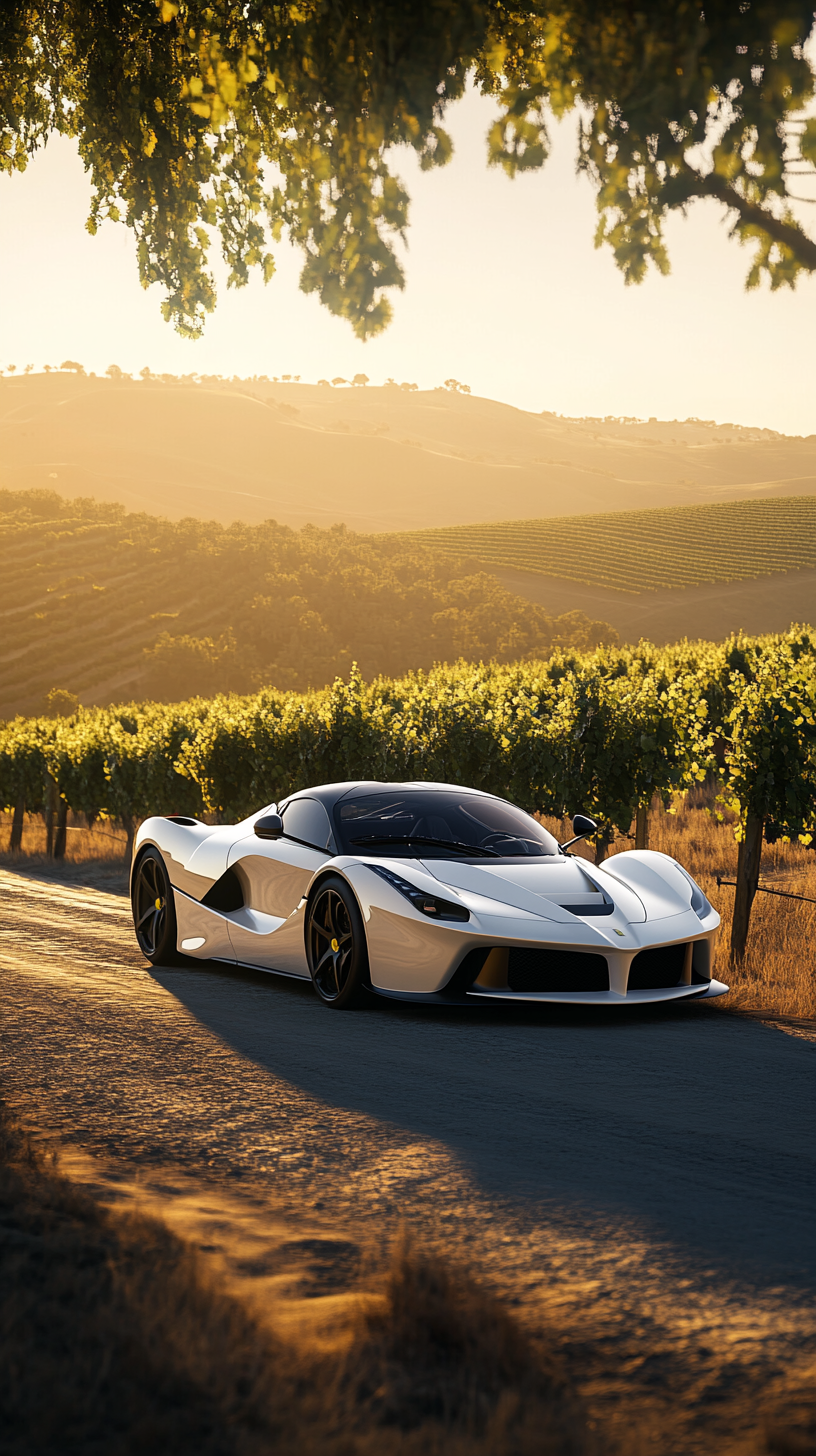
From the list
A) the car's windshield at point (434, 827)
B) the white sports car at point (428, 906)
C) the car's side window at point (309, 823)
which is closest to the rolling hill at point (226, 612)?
the white sports car at point (428, 906)

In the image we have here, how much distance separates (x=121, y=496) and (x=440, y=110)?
7035 inches

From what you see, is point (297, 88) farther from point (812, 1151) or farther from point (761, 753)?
point (761, 753)

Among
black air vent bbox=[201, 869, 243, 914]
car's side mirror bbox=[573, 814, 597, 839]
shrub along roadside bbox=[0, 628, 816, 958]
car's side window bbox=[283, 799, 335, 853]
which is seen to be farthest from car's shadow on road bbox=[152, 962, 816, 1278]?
shrub along roadside bbox=[0, 628, 816, 958]

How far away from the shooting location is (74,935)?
40.4ft

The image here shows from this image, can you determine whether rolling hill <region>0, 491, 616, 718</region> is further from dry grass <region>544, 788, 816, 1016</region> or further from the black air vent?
the black air vent

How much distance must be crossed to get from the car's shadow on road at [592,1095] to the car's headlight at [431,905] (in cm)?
68

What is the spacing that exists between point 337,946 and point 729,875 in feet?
38.5

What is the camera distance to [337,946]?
8.19 meters

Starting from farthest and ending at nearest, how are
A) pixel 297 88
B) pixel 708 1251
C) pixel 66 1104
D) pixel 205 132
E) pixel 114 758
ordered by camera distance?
1. pixel 114 758
2. pixel 205 132
3. pixel 297 88
4. pixel 66 1104
5. pixel 708 1251

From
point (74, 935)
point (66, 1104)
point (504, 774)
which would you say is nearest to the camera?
point (66, 1104)

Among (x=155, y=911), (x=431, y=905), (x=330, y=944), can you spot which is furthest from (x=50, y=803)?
(x=431, y=905)

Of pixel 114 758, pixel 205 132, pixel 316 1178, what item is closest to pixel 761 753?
pixel 205 132

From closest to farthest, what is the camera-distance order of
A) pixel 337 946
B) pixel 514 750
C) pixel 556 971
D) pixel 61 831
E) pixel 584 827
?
1. pixel 556 971
2. pixel 337 946
3. pixel 584 827
4. pixel 514 750
5. pixel 61 831

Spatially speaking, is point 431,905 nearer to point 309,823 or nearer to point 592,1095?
point 309,823
